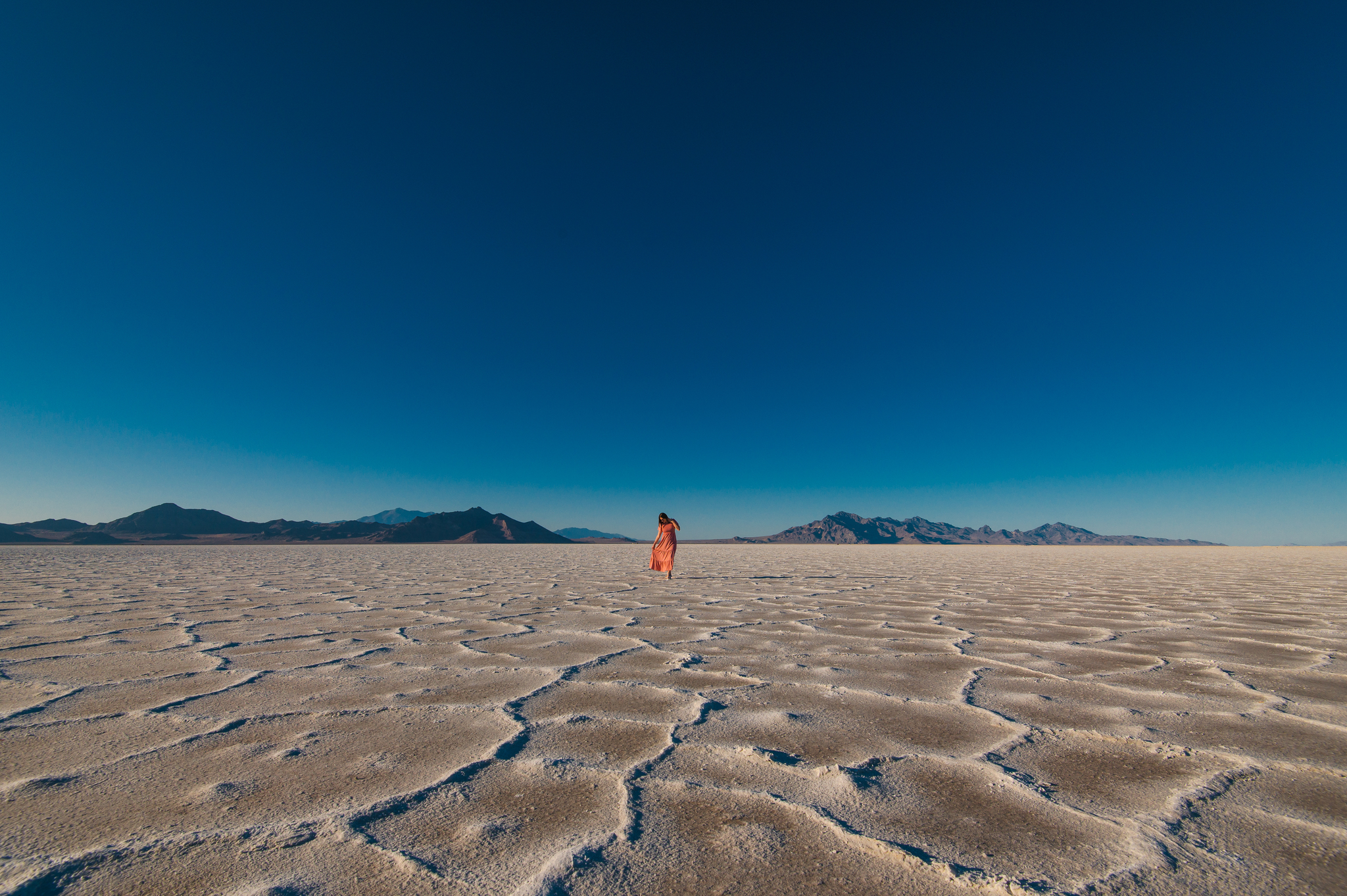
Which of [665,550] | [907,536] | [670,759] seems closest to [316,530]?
[665,550]

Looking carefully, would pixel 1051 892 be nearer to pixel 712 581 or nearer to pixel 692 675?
pixel 692 675

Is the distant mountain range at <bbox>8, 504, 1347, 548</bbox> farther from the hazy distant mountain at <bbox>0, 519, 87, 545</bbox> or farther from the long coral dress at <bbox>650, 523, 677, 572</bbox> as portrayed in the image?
the long coral dress at <bbox>650, 523, 677, 572</bbox>

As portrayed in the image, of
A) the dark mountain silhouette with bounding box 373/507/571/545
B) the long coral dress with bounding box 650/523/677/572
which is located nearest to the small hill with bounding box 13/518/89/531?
the dark mountain silhouette with bounding box 373/507/571/545

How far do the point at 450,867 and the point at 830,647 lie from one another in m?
2.72

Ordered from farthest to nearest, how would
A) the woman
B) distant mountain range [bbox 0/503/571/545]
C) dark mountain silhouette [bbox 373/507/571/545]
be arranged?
dark mountain silhouette [bbox 373/507/571/545] < distant mountain range [bbox 0/503/571/545] < the woman

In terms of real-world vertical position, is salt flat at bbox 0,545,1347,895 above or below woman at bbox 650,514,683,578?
below

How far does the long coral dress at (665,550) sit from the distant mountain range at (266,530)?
49.4 meters

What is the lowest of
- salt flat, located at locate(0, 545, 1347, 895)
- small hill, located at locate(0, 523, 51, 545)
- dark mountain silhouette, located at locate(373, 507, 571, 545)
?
salt flat, located at locate(0, 545, 1347, 895)

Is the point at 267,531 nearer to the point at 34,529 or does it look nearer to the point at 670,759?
the point at 34,529

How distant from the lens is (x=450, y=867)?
1240 millimetres

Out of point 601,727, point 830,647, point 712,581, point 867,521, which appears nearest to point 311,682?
point 601,727

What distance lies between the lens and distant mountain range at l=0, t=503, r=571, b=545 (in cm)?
5262

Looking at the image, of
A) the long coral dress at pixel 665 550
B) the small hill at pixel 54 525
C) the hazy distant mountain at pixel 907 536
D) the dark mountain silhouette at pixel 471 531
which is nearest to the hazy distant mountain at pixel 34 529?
the small hill at pixel 54 525

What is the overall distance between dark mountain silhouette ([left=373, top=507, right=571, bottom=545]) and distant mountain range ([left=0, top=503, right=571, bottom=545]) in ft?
0.23
